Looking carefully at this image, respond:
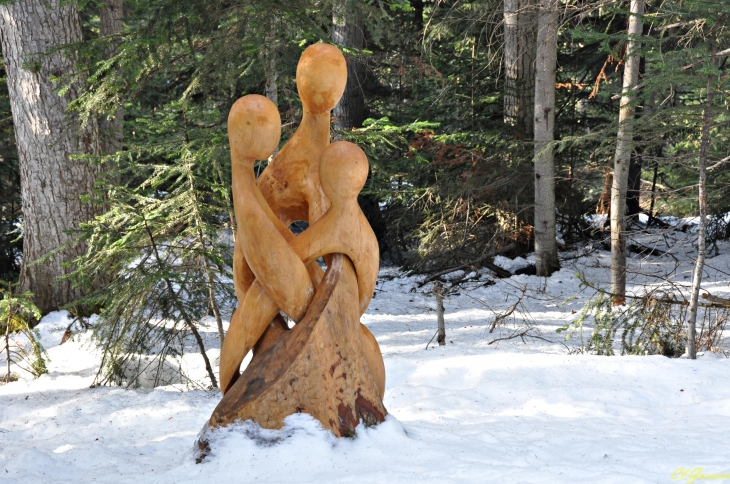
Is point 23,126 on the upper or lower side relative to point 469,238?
upper

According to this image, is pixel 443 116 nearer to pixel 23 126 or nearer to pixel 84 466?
pixel 23 126

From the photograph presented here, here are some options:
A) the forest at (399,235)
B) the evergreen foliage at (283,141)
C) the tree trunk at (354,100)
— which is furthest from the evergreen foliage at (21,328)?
the tree trunk at (354,100)

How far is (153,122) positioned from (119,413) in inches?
100

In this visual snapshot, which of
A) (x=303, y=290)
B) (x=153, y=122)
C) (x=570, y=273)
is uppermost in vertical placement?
(x=153, y=122)

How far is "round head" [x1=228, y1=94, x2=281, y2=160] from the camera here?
3785 millimetres

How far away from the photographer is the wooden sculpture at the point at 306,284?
150 inches

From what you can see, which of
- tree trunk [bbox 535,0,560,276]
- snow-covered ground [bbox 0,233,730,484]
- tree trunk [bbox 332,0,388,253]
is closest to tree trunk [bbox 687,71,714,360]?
snow-covered ground [bbox 0,233,730,484]

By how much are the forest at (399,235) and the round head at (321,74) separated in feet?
3.11

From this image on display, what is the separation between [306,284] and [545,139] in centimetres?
628

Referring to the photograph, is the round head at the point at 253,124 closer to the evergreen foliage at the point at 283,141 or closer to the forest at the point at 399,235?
the forest at the point at 399,235

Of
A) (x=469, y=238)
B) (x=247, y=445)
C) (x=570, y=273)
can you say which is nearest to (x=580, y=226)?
(x=570, y=273)

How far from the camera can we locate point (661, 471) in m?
3.45

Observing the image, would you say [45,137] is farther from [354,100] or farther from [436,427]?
[436,427]

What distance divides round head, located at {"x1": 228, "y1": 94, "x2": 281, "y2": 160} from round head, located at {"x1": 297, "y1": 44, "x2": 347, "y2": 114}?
26cm
